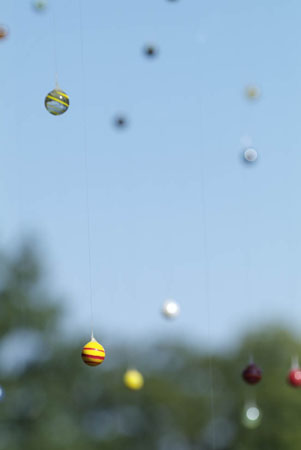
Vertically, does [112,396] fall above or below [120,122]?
below

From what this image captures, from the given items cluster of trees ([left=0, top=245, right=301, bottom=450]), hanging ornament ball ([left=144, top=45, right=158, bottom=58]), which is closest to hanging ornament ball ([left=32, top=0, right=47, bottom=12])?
hanging ornament ball ([left=144, top=45, right=158, bottom=58])

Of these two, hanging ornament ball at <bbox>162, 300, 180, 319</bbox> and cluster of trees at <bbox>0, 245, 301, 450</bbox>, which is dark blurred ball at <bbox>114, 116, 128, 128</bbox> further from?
cluster of trees at <bbox>0, 245, 301, 450</bbox>

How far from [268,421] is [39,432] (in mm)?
4270

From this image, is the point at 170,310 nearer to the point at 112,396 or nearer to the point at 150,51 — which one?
the point at 150,51

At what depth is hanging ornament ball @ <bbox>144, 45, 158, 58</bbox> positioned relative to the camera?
904 centimetres

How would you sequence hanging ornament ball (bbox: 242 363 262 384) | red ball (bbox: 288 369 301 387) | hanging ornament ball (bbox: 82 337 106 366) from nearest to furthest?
→ hanging ornament ball (bbox: 82 337 106 366)
hanging ornament ball (bbox: 242 363 262 384)
red ball (bbox: 288 369 301 387)

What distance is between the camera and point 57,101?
6613mm

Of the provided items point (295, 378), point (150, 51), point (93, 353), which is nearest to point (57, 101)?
point (93, 353)

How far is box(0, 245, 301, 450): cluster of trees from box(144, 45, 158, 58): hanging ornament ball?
1043 cm

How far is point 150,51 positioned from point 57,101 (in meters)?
2.62

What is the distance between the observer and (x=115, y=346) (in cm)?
2120

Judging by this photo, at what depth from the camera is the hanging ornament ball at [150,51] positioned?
904cm

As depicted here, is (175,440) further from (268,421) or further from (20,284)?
(20,284)

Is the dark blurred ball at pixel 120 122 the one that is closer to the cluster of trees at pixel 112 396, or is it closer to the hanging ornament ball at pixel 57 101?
the hanging ornament ball at pixel 57 101
